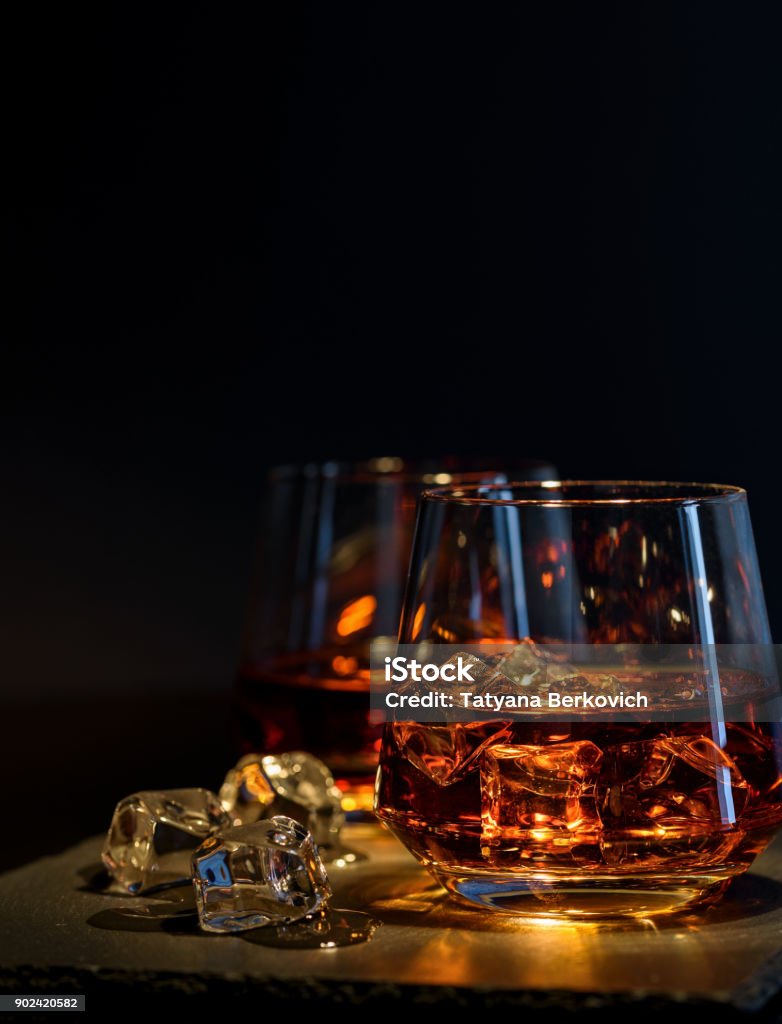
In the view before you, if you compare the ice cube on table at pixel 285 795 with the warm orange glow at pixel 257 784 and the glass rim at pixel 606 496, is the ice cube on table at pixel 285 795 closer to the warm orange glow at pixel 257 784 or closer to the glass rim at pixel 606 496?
the warm orange glow at pixel 257 784

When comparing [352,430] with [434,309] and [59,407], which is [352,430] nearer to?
[434,309]

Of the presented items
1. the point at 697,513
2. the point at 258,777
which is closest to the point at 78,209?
the point at 258,777

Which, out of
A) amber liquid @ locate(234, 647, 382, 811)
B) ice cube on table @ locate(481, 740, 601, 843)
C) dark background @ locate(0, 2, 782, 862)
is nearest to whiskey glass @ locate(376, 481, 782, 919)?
ice cube on table @ locate(481, 740, 601, 843)

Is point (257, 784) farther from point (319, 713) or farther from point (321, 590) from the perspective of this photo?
point (321, 590)

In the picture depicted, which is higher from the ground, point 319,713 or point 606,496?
point 606,496

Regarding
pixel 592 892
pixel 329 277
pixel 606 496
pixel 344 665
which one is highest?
pixel 329 277

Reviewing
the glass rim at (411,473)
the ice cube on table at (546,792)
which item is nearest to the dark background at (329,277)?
the glass rim at (411,473)

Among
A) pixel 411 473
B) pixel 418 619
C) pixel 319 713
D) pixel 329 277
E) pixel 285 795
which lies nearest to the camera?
pixel 418 619

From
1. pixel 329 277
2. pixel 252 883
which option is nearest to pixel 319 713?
pixel 252 883
